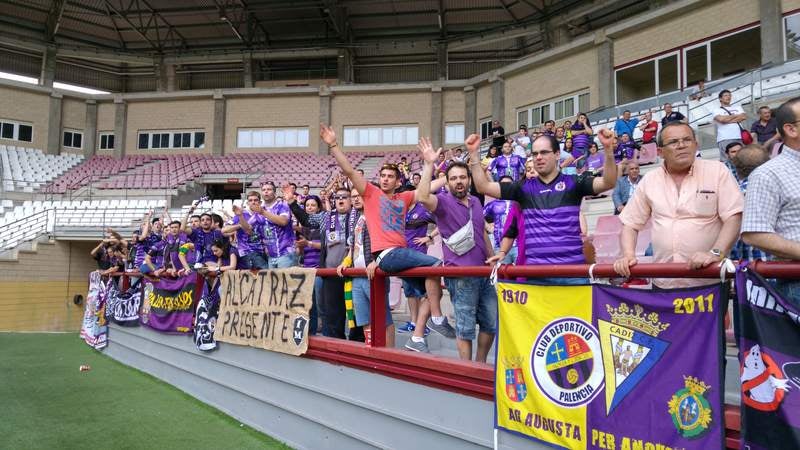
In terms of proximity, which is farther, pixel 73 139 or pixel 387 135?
pixel 73 139

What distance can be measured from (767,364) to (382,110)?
92.2ft

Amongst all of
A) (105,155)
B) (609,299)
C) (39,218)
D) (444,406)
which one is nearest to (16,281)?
(39,218)

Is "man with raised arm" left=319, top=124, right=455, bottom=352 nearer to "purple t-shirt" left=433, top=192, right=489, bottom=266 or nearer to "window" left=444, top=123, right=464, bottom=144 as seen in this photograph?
"purple t-shirt" left=433, top=192, right=489, bottom=266

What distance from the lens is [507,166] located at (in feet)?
30.7

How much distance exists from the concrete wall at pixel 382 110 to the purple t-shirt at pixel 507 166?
19.4 m

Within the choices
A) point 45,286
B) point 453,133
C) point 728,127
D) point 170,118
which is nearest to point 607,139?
point 728,127

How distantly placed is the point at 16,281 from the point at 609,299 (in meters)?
22.1

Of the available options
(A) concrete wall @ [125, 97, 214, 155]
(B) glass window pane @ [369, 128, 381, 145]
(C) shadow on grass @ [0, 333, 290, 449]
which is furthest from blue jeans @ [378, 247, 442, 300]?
(A) concrete wall @ [125, 97, 214, 155]

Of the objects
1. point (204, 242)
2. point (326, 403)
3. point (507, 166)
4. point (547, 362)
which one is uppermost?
point (507, 166)

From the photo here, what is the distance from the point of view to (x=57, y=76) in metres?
31.8

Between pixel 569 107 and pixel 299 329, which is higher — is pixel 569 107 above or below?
above

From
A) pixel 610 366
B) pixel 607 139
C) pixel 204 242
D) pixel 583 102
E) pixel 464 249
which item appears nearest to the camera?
pixel 610 366

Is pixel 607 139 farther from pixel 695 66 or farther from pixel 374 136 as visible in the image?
pixel 374 136

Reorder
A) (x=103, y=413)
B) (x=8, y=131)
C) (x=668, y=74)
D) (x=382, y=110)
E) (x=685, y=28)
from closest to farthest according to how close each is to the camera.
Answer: (x=103, y=413)
(x=685, y=28)
(x=668, y=74)
(x=8, y=131)
(x=382, y=110)
